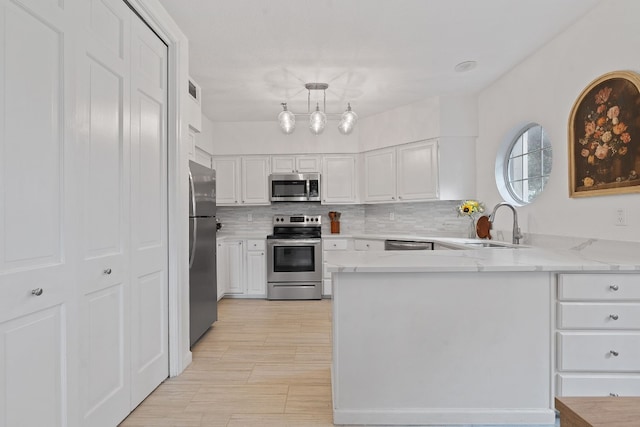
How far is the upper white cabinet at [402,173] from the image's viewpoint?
427 cm

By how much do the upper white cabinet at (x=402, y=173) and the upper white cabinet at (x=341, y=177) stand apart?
0.19 m

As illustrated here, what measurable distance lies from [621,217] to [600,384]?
994 millimetres

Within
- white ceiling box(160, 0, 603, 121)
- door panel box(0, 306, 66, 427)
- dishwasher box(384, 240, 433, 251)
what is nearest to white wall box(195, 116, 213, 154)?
white ceiling box(160, 0, 603, 121)

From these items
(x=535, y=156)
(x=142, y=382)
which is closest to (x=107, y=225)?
(x=142, y=382)

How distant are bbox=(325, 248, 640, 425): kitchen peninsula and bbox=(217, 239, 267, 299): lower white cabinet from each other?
3.11 meters

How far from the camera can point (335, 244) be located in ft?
16.1

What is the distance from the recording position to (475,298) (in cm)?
188

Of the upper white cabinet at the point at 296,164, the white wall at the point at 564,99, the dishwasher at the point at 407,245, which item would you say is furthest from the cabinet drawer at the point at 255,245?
the white wall at the point at 564,99

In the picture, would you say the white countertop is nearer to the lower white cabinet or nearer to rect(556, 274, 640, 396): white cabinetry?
rect(556, 274, 640, 396): white cabinetry

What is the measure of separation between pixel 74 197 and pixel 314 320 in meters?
2.78

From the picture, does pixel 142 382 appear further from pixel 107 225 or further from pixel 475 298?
pixel 475 298

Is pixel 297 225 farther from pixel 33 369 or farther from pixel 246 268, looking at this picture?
pixel 33 369

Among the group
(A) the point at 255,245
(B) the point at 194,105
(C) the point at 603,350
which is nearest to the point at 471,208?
(C) the point at 603,350

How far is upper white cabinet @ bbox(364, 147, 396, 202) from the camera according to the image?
4.66 m
